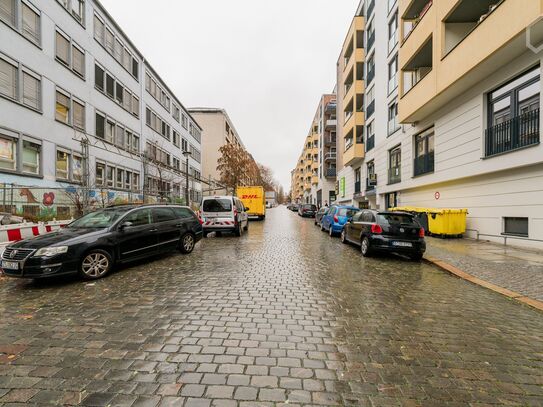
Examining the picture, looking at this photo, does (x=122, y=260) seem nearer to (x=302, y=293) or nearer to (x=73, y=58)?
(x=302, y=293)

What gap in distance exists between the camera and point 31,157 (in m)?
14.6

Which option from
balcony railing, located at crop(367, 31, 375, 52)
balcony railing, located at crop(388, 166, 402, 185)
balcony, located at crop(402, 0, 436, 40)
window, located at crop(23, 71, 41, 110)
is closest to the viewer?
window, located at crop(23, 71, 41, 110)

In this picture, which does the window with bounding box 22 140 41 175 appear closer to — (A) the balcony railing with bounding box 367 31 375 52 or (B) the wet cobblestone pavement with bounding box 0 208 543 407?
(B) the wet cobblestone pavement with bounding box 0 208 543 407

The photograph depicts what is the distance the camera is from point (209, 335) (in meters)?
3.46

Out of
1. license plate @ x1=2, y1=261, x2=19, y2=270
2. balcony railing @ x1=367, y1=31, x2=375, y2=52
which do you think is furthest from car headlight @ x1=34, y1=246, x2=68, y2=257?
balcony railing @ x1=367, y1=31, x2=375, y2=52

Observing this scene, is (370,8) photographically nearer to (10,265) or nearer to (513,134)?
(513,134)

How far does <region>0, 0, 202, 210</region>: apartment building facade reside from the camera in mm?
13492

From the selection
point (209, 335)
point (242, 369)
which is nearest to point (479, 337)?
point (242, 369)

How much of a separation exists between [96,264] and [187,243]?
3324 mm

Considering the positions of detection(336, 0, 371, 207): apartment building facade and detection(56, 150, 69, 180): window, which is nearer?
detection(56, 150, 69, 180): window

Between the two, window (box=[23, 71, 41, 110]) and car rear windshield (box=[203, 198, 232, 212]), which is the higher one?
window (box=[23, 71, 41, 110])

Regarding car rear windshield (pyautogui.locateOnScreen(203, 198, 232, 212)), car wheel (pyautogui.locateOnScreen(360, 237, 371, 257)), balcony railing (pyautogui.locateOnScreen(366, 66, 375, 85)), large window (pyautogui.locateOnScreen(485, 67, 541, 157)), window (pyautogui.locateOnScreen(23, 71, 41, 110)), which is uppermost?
balcony railing (pyautogui.locateOnScreen(366, 66, 375, 85))

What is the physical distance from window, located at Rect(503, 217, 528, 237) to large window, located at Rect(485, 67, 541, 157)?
2547 millimetres

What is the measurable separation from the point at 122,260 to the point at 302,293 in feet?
14.4
